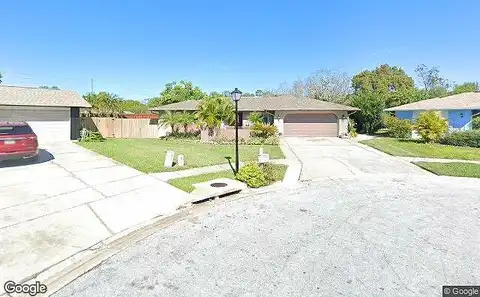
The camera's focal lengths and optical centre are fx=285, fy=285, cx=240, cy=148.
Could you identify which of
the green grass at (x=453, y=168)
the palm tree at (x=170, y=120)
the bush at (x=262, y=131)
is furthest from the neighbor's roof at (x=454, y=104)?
the palm tree at (x=170, y=120)

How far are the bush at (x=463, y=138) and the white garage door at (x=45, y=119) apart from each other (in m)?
26.3

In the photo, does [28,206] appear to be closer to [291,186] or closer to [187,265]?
[187,265]

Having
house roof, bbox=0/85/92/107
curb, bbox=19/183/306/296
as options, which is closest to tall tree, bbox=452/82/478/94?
house roof, bbox=0/85/92/107

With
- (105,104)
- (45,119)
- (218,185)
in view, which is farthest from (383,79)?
(218,185)

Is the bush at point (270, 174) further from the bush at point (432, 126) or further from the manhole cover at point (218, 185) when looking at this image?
the bush at point (432, 126)

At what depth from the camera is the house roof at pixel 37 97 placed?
1799cm

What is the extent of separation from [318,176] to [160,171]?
5911mm

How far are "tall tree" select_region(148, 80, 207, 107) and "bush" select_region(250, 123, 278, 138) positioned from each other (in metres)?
22.6

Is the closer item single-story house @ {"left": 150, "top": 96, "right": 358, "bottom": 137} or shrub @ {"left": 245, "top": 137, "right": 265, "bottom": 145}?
shrub @ {"left": 245, "top": 137, "right": 265, "bottom": 145}

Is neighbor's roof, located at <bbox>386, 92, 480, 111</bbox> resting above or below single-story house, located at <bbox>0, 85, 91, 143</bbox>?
above

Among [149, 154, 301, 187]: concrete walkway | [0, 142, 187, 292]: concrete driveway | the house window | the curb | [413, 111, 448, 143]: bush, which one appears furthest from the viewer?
the house window

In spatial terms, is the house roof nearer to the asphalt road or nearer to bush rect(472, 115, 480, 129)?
the asphalt road

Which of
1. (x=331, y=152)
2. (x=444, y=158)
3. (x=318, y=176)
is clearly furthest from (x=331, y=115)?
(x=318, y=176)

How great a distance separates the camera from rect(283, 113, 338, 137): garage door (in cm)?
2672
